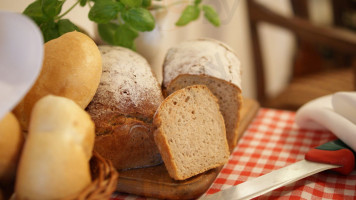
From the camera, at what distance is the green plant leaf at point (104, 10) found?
3.14 ft

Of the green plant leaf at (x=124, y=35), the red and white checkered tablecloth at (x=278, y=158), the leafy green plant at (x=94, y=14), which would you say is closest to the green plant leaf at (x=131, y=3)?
the leafy green plant at (x=94, y=14)

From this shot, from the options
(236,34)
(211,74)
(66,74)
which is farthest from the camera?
(236,34)

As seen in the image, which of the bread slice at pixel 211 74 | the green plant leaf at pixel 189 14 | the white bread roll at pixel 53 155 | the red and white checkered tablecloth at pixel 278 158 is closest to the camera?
the white bread roll at pixel 53 155

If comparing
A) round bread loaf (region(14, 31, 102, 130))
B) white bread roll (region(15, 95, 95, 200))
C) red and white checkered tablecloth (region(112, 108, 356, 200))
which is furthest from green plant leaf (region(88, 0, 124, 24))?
red and white checkered tablecloth (region(112, 108, 356, 200))

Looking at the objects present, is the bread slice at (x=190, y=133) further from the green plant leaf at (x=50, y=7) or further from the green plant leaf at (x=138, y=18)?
the green plant leaf at (x=50, y=7)

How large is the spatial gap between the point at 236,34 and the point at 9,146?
2060 mm

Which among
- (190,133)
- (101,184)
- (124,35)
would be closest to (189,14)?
(124,35)

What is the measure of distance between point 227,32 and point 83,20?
1321 millimetres

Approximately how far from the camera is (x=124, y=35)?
112cm

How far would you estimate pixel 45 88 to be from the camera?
2.66 ft

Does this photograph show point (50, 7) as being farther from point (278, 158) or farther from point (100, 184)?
point (278, 158)

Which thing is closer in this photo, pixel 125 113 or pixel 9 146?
pixel 9 146

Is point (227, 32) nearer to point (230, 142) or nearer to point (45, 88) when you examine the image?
point (230, 142)

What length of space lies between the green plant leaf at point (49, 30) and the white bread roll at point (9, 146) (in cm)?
31
